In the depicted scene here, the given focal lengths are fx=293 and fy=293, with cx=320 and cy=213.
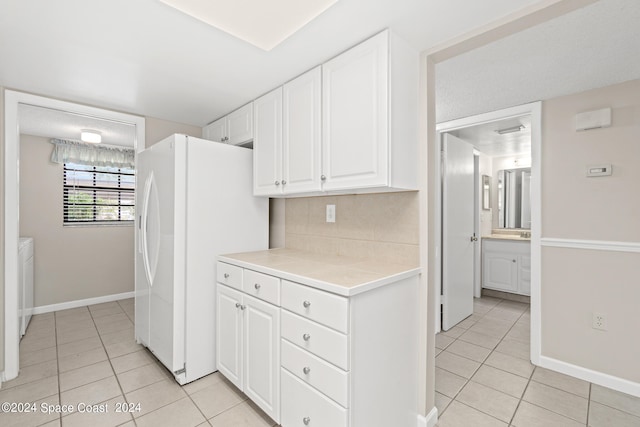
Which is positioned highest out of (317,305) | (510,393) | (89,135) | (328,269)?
(89,135)

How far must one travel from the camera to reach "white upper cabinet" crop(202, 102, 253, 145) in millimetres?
2541

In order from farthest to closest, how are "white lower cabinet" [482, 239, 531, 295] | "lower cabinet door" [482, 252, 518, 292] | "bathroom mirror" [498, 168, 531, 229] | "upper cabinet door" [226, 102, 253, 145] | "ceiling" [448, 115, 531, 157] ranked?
"bathroom mirror" [498, 168, 531, 229]
"lower cabinet door" [482, 252, 518, 292]
"white lower cabinet" [482, 239, 531, 295]
"ceiling" [448, 115, 531, 157]
"upper cabinet door" [226, 102, 253, 145]

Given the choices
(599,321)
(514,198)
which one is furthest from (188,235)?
(514,198)

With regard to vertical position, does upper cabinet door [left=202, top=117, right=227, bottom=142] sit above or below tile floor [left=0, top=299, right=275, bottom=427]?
above

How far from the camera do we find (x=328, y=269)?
5.56 ft

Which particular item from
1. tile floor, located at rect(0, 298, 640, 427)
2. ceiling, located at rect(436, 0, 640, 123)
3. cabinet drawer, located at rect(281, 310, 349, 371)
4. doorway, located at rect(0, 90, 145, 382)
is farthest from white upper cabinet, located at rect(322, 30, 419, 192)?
doorway, located at rect(0, 90, 145, 382)

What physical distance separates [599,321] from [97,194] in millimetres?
5685

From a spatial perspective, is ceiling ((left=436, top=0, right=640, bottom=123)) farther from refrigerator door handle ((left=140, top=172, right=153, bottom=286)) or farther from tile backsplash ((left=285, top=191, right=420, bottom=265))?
refrigerator door handle ((left=140, top=172, right=153, bottom=286))

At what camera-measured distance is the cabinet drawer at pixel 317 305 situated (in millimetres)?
1292

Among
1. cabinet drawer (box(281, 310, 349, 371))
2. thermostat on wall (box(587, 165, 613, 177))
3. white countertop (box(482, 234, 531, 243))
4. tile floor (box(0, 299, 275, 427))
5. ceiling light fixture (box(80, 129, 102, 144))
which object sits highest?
ceiling light fixture (box(80, 129, 102, 144))

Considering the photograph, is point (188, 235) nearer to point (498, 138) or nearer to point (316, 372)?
point (316, 372)

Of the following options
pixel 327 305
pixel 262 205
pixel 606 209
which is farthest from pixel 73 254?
pixel 606 209

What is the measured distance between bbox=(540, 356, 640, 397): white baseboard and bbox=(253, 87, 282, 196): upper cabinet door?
2587mm

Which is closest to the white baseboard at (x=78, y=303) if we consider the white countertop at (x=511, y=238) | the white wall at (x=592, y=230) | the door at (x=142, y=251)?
the door at (x=142, y=251)
